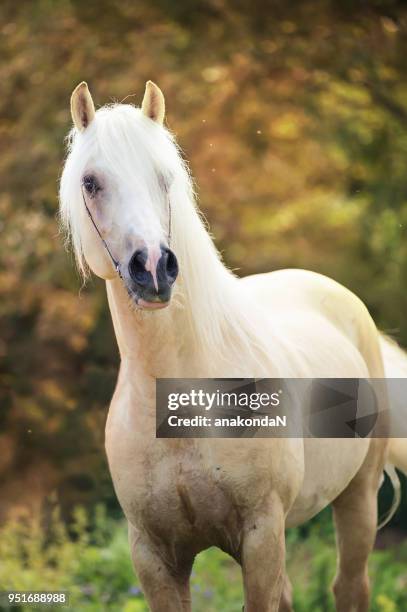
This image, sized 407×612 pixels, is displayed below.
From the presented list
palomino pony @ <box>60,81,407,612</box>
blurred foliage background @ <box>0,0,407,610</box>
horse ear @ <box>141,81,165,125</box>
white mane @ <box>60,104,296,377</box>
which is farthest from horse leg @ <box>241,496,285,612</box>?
blurred foliage background @ <box>0,0,407,610</box>

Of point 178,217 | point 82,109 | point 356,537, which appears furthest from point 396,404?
point 82,109

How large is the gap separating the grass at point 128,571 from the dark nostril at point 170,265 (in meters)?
2.00

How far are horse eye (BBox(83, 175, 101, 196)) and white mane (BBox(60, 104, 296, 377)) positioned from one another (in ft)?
0.07

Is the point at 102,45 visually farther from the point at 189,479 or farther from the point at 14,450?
the point at 189,479

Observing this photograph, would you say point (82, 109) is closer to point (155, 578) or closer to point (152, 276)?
point (152, 276)

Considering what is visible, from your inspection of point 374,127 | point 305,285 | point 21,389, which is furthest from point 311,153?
point 305,285

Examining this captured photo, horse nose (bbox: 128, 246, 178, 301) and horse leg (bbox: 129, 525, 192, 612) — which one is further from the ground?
horse nose (bbox: 128, 246, 178, 301)

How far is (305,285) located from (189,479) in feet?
3.61

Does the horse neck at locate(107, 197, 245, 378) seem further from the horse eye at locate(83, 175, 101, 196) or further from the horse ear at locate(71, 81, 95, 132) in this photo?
the horse ear at locate(71, 81, 95, 132)

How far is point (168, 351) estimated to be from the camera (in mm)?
2025

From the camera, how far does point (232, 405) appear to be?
80.4 inches

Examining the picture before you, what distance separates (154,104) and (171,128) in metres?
3.41

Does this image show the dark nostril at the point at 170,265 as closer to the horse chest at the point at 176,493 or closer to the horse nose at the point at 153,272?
the horse nose at the point at 153,272

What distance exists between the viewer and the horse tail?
9.68 ft
